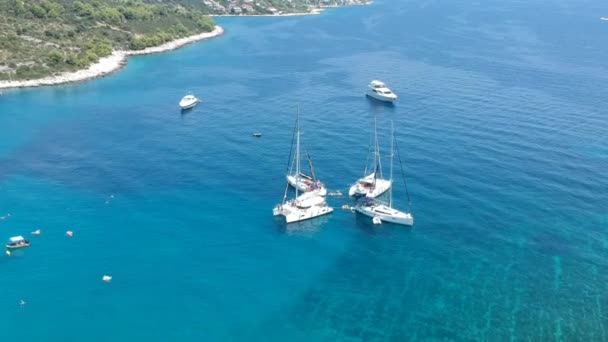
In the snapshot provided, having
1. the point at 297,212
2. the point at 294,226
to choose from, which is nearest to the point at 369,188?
the point at 297,212

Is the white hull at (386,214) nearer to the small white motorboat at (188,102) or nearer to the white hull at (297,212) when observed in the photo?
the white hull at (297,212)

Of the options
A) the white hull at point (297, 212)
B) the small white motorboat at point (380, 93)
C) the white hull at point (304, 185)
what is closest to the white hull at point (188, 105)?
the small white motorboat at point (380, 93)

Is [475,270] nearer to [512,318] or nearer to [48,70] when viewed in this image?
[512,318]

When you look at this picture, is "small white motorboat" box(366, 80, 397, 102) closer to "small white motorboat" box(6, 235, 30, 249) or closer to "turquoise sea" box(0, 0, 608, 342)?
"turquoise sea" box(0, 0, 608, 342)

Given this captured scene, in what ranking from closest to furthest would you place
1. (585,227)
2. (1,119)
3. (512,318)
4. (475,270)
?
(512,318), (475,270), (585,227), (1,119)

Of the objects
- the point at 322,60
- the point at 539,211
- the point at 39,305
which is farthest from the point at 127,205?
the point at 322,60

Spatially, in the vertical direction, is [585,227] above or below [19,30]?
below
